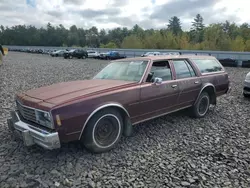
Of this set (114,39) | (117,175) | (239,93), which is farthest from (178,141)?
(114,39)

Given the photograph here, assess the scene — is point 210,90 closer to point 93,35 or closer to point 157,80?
point 157,80

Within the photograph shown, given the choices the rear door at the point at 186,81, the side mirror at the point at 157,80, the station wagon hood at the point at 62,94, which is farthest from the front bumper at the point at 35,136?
the rear door at the point at 186,81

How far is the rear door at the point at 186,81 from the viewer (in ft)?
14.9

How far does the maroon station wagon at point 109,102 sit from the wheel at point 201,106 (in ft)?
0.08

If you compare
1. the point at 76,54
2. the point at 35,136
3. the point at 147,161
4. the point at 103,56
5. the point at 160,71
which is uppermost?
the point at 76,54

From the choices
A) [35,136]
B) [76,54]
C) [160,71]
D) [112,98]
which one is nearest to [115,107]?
[112,98]

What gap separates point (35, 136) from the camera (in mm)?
2951

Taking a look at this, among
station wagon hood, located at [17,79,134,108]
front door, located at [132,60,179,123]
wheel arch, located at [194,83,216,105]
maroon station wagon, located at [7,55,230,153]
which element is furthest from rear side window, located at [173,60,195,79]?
station wagon hood, located at [17,79,134,108]

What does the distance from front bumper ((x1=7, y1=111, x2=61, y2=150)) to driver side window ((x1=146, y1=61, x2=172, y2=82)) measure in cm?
204

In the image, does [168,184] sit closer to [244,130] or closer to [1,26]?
[244,130]

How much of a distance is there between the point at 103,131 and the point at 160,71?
175 centimetres

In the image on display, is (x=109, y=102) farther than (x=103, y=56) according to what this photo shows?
No

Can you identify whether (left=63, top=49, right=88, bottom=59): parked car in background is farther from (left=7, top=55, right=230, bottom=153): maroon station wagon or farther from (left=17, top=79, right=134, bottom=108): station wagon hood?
(left=17, top=79, right=134, bottom=108): station wagon hood

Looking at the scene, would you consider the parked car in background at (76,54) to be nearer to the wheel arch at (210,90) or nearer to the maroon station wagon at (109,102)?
the maroon station wagon at (109,102)
